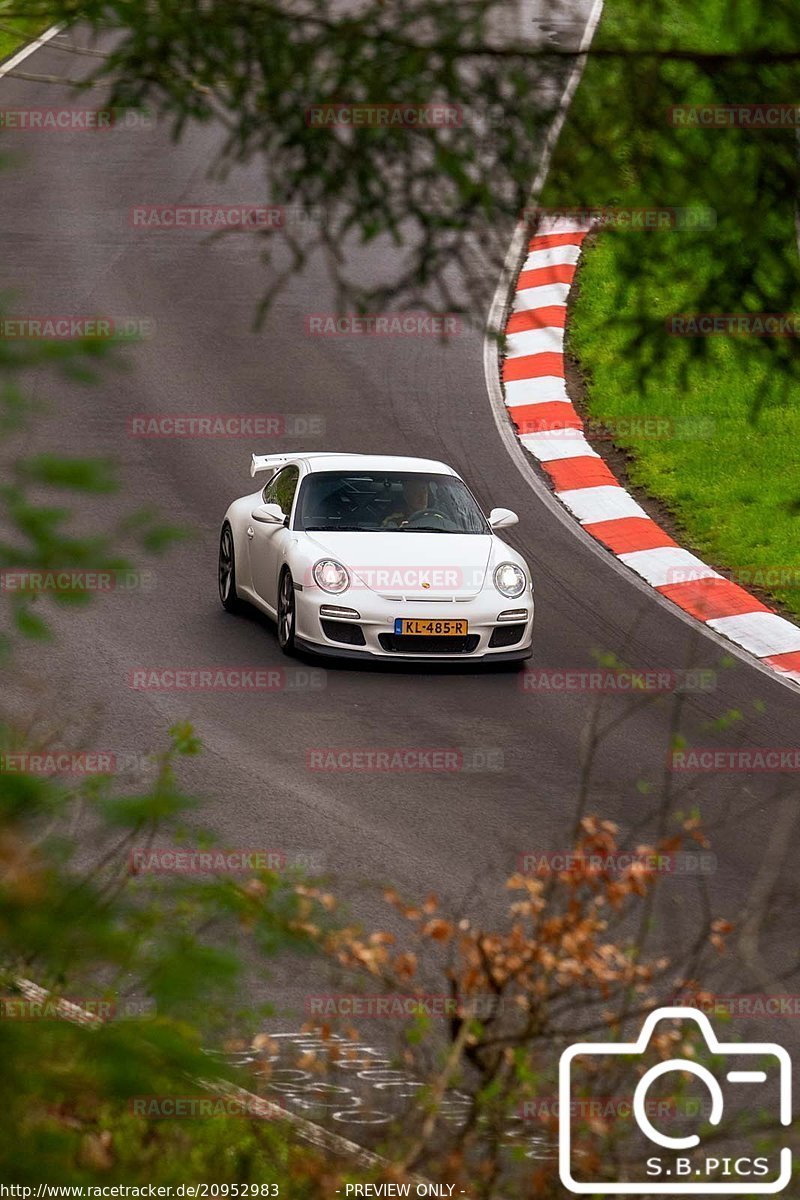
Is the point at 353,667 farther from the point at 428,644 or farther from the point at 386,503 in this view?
the point at 386,503

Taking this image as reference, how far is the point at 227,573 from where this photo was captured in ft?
45.5

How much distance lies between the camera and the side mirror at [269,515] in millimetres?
12945

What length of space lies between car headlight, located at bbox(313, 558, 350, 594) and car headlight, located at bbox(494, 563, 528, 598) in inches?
46.4

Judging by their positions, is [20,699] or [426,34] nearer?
[426,34]

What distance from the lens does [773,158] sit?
603 centimetres

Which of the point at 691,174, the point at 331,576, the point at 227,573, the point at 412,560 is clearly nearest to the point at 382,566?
the point at 412,560

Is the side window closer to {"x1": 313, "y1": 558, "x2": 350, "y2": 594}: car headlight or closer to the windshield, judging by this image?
the windshield

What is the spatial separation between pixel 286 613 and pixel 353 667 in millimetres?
697

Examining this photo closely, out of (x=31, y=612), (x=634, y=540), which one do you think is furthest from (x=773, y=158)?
(x=634, y=540)

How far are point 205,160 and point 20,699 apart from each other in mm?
20186

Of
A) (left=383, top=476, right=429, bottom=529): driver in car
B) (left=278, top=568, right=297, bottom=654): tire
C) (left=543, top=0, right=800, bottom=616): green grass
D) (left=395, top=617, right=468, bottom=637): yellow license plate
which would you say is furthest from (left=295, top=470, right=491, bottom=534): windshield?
(left=543, top=0, right=800, bottom=616): green grass

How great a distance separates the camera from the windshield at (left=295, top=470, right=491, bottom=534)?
1301 cm

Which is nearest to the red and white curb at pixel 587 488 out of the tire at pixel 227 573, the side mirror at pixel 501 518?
the side mirror at pixel 501 518

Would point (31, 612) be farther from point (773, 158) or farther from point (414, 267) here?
point (773, 158)
